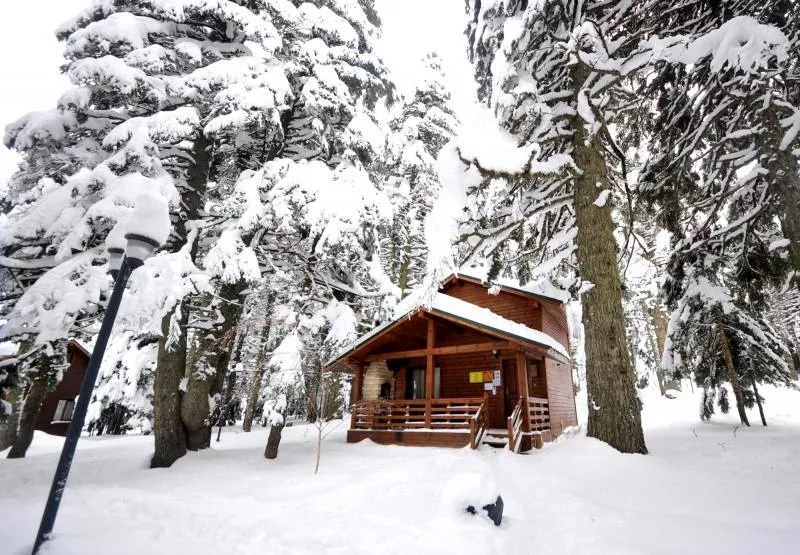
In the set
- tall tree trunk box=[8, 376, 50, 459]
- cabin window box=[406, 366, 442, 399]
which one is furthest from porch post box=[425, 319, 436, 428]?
tall tree trunk box=[8, 376, 50, 459]

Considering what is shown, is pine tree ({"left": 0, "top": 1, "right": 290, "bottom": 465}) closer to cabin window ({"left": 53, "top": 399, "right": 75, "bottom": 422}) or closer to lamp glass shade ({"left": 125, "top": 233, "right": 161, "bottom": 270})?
lamp glass shade ({"left": 125, "top": 233, "right": 161, "bottom": 270})

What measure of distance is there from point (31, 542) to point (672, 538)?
20.7ft

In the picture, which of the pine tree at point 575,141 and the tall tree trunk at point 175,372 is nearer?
the pine tree at point 575,141

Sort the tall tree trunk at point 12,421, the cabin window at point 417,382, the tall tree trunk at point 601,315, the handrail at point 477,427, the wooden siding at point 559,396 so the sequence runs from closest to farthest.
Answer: the tall tree trunk at point 601,315 < the tall tree trunk at point 12,421 < the handrail at point 477,427 < the wooden siding at point 559,396 < the cabin window at point 417,382

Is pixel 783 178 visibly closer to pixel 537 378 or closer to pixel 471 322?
pixel 471 322

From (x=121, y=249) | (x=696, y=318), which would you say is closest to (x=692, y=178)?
(x=696, y=318)

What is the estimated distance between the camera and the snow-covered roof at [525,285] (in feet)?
33.8

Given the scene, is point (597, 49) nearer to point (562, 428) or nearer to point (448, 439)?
point (448, 439)

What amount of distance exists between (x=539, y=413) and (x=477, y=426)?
437 cm

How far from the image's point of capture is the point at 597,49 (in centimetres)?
723

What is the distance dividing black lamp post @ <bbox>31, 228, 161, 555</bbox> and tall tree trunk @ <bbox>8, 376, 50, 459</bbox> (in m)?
6.75

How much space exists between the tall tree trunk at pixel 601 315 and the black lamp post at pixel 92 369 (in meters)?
7.52

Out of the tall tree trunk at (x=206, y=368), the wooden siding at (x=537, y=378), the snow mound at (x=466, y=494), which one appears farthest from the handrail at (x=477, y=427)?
the tall tree trunk at (x=206, y=368)

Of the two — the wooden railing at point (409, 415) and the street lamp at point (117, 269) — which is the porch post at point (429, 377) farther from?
the street lamp at point (117, 269)
